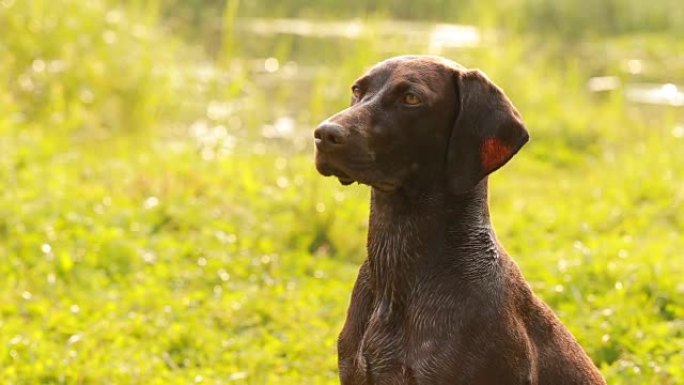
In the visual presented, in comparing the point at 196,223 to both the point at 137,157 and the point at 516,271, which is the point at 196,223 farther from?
the point at 516,271

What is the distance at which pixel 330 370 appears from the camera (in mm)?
5223

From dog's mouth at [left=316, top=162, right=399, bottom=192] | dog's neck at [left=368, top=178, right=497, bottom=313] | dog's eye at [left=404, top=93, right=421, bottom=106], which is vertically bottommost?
dog's neck at [left=368, top=178, right=497, bottom=313]

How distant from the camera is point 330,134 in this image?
2.89 metres

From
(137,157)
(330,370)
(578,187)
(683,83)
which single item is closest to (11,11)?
(137,157)

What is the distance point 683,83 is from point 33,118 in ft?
30.5

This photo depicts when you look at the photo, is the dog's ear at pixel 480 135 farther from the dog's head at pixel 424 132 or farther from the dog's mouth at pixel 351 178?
the dog's mouth at pixel 351 178

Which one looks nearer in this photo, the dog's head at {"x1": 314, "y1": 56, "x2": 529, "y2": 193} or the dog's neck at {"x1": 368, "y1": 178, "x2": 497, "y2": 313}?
the dog's head at {"x1": 314, "y1": 56, "x2": 529, "y2": 193}

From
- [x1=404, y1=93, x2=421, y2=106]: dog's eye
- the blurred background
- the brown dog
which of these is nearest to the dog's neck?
the brown dog

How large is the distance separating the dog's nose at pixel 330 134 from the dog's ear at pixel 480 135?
32 cm

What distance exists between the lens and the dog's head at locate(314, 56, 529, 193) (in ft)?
9.70

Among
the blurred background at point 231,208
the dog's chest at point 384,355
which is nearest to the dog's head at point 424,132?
the dog's chest at point 384,355

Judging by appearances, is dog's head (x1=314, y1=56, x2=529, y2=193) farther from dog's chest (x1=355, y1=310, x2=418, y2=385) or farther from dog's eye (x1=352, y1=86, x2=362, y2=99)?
dog's chest (x1=355, y1=310, x2=418, y2=385)

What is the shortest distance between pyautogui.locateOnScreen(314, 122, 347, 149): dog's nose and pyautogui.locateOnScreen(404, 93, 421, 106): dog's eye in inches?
8.6

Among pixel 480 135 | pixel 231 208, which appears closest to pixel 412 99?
pixel 480 135
